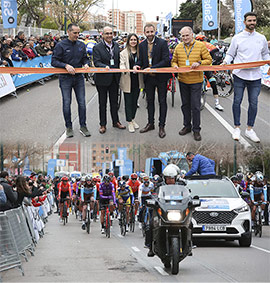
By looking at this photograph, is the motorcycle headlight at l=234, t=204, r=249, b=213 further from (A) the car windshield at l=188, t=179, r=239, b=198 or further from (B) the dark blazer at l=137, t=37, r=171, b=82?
(B) the dark blazer at l=137, t=37, r=171, b=82

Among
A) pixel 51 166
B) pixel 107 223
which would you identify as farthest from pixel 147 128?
pixel 51 166

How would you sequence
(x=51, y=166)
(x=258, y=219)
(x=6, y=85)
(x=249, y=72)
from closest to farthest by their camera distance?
(x=249, y=72)
(x=258, y=219)
(x=6, y=85)
(x=51, y=166)

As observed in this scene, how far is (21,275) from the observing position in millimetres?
9383

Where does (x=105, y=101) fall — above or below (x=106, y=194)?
above

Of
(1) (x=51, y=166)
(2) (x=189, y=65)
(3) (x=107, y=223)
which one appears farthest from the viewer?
(1) (x=51, y=166)

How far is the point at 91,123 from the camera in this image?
481 inches

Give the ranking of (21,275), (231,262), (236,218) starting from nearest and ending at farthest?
(21,275), (231,262), (236,218)

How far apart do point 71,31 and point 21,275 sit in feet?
16.3

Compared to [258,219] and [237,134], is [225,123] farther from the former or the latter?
[258,219]

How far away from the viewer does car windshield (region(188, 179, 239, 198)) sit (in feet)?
46.1

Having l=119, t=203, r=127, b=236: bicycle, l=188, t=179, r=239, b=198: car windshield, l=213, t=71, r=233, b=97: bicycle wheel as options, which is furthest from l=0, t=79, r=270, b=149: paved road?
l=119, t=203, r=127, b=236: bicycle

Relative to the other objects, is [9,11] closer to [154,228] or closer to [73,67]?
[73,67]

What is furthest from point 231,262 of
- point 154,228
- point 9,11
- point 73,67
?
point 9,11

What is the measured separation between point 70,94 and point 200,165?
14.0 ft
